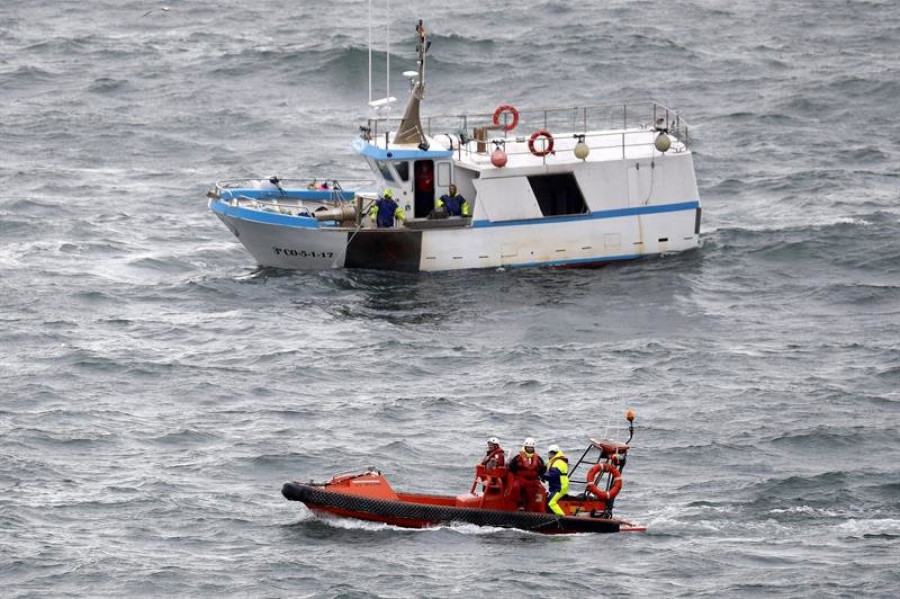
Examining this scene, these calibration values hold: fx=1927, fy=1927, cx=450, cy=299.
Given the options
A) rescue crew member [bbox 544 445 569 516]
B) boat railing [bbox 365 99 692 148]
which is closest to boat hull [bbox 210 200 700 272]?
boat railing [bbox 365 99 692 148]

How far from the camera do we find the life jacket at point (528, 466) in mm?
34469

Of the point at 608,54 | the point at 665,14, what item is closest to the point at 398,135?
the point at 608,54

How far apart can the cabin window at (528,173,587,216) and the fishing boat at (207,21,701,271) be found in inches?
1.0

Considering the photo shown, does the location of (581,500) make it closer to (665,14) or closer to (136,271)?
(136,271)

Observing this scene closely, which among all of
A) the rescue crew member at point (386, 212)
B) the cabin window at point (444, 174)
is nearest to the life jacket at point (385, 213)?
the rescue crew member at point (386, 212)

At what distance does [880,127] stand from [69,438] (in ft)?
112

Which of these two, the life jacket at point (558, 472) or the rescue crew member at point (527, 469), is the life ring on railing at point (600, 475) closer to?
the life jacket at point (558, 472)

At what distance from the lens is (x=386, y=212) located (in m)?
49.7

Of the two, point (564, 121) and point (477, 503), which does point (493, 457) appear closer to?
point (477, 503)

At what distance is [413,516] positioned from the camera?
113 feet

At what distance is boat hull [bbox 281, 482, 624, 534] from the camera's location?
3422cm

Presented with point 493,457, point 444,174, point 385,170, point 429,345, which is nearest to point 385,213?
point 385,170

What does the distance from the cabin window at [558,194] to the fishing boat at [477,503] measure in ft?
52.4

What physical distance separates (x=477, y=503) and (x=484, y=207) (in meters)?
16.1
